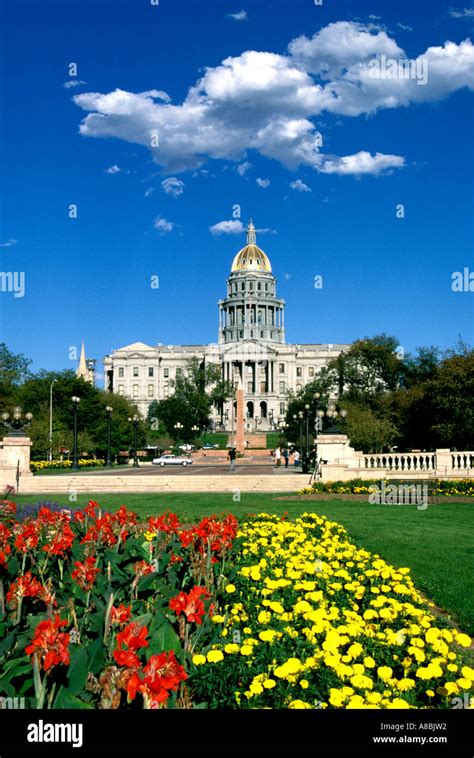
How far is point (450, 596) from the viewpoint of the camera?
9.36 metres

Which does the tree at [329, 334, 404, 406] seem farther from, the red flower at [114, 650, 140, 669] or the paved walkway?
the red flower at [114, 650, 140, 669]

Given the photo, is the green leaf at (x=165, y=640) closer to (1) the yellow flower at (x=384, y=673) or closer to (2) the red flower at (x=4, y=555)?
(1) the yellow flower at (x=384, y=673)

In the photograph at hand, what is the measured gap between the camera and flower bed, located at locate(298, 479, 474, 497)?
77.6 feet

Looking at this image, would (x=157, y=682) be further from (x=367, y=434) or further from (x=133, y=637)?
(x=367, y=434)

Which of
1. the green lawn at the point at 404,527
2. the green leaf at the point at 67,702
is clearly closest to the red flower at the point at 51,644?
the green leaf at the point at 67,702

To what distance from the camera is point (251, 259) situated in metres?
168

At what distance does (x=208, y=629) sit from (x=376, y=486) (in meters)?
18.1

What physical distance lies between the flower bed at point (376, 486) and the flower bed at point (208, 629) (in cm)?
1456

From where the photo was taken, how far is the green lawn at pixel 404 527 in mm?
9869

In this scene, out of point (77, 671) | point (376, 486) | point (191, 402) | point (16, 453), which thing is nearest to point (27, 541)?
point (77, 671)

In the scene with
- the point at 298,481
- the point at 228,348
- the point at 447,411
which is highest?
the point at 228,348

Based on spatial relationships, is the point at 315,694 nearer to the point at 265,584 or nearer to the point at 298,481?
the point at 265,584
